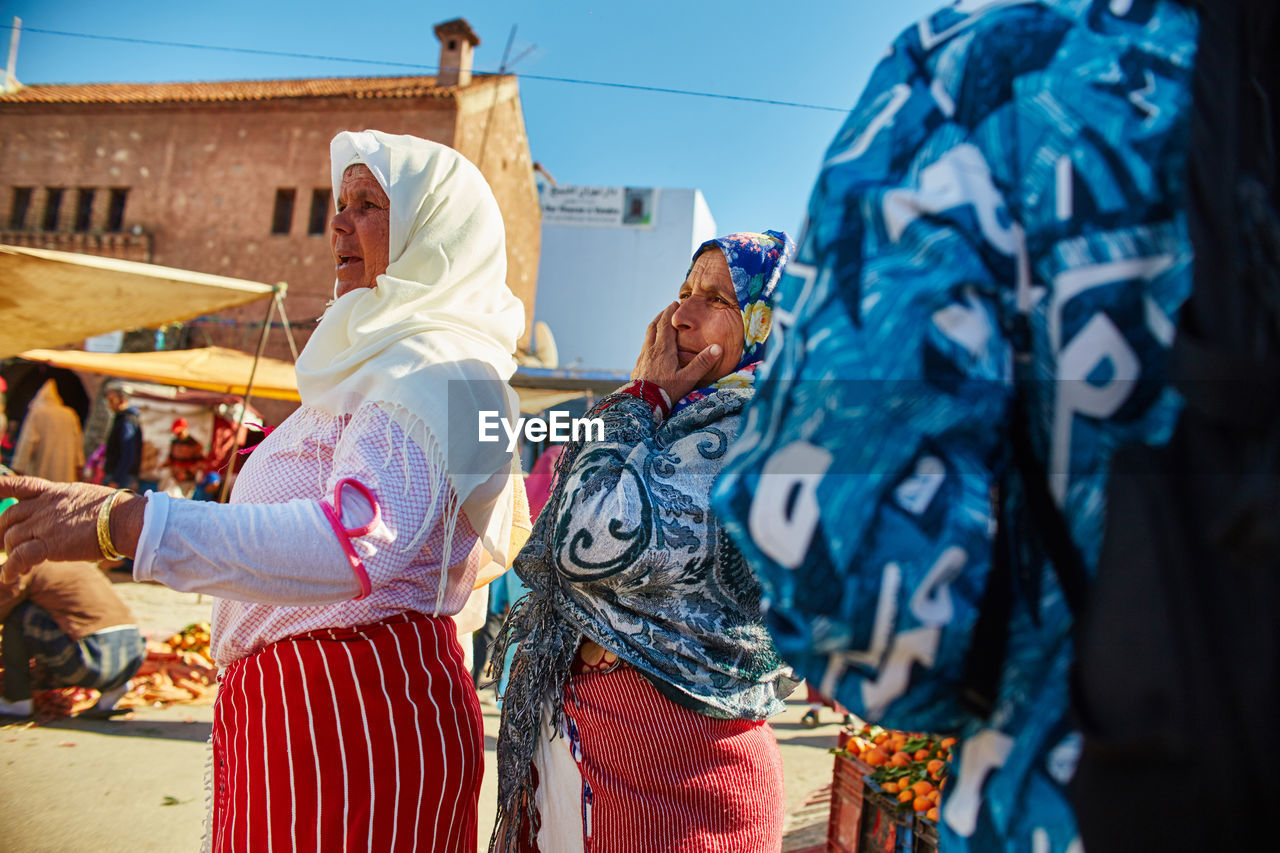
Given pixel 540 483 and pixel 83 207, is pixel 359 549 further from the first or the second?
pixel 83 207

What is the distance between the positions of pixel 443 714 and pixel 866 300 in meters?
1.26

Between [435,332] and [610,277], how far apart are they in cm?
2466

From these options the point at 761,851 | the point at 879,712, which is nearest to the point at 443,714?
the point at 761,851

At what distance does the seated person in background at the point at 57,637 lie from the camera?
4449mm

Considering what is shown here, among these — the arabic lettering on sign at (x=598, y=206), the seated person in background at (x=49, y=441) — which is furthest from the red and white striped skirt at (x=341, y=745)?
the arabic lettering on sign at (x=598, y=206)

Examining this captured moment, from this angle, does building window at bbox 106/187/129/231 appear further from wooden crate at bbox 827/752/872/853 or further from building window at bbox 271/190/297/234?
wooden crate at bbox 827/752/872/853

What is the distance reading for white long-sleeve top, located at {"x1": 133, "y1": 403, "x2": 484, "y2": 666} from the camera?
48.4 inches

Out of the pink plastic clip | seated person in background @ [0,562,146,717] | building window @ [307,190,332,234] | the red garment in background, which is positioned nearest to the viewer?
the pink plastic clip

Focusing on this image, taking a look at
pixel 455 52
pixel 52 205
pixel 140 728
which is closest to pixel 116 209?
pixel 52 205

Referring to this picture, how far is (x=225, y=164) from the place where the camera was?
59.0ft

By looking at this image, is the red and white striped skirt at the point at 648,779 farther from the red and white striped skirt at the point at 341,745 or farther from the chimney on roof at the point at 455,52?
the chimney on roof at the point at 455,52

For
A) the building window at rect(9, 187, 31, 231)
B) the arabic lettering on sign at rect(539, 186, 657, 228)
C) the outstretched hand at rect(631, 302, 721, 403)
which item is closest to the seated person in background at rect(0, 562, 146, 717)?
the outstretched hand at rect(631, 302, 721, 403)

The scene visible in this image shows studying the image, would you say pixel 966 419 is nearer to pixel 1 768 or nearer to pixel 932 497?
pixel 932 497

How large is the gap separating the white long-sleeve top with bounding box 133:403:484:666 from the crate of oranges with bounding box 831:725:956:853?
169 centimetres
